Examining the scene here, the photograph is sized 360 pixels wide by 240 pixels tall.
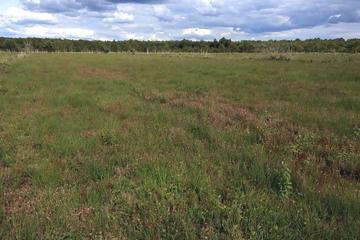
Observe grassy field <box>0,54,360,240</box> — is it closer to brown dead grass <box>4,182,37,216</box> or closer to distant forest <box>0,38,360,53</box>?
brown dead grass <box>4,182,37,216</box>

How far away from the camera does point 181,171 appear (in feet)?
21.9

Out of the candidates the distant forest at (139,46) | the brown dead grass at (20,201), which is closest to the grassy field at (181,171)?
the brown dead grass at (20,201)

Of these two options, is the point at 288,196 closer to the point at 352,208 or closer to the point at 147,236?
the point at 352,208

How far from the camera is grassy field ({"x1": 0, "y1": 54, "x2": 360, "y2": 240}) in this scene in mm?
4879

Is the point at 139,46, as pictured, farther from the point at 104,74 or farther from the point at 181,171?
the point at 181,171

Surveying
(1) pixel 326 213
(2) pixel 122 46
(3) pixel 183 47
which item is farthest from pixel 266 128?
(2) pixel 122 46

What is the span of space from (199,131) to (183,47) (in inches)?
4510

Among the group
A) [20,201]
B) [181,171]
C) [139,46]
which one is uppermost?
[181,171]

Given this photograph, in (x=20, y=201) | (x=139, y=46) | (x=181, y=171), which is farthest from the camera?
(x=139, y=46)

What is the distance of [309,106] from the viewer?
44.7 feet

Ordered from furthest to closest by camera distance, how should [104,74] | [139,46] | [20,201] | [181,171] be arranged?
1. [139,46]
2. [104,74]
3. [181,171]
4. [20,201]

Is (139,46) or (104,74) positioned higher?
(104,74)

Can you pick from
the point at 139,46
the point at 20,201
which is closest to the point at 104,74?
the point at 20,201

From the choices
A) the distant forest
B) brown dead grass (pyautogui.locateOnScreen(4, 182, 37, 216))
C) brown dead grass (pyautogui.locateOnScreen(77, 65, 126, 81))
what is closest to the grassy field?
brown dead grass (pyautogui.locateOnScreen(4, 182, 37, 216))
